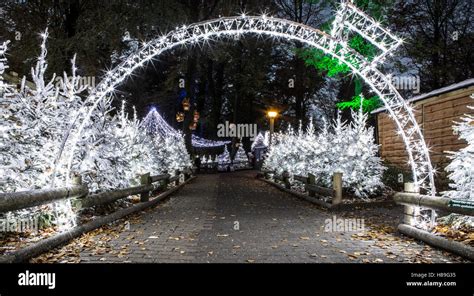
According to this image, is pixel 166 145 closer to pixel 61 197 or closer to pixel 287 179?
pixel 287 179

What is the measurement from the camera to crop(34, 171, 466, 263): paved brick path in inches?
232

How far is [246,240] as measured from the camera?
7195mm

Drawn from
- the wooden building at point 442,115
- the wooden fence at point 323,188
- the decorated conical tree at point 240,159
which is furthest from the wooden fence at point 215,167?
the wooden building at point 442,115

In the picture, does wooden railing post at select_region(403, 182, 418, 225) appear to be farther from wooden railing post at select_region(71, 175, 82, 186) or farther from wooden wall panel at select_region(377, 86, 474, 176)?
wooden railing post at select_region(71, 175, 82, 186)

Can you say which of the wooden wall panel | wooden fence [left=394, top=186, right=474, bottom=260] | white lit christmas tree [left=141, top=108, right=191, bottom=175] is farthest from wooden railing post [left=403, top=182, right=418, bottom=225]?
white lit christmas tree [left=141, top=108, right=191, bottom=175]

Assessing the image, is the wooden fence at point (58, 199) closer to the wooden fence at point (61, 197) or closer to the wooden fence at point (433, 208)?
the wooden fence at point (61, 197)

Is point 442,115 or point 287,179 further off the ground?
point 442,115

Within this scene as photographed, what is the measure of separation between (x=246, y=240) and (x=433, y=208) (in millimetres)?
3362

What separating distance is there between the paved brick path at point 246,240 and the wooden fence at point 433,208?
0.16 metres

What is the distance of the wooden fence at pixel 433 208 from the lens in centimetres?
581

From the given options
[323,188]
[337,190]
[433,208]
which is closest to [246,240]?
[433,208]
